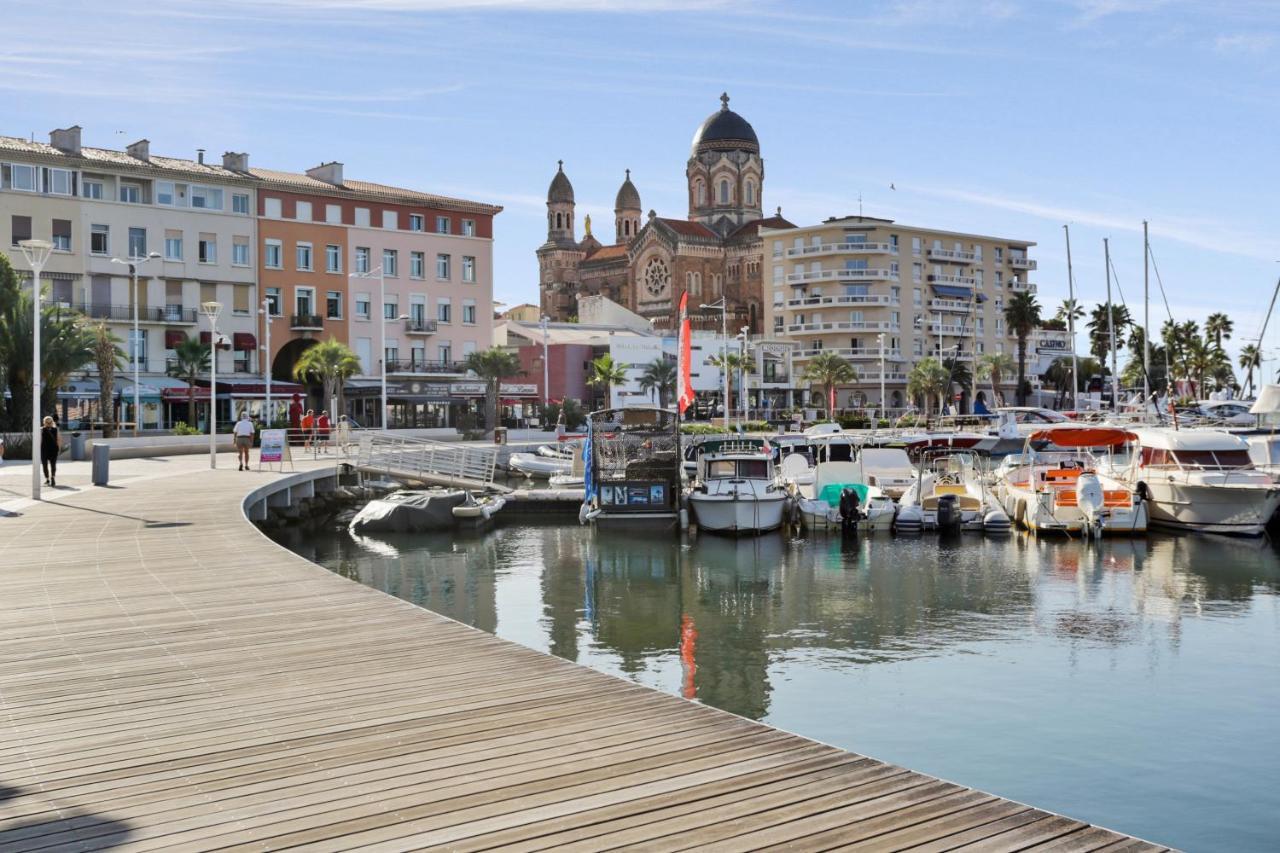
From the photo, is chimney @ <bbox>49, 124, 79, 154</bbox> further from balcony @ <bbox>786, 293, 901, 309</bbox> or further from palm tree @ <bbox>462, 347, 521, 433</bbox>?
balcony @ <bbox>786, 293, 901, 309</bbox>

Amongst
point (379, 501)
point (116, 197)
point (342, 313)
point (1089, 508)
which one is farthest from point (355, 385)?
point (1089, 508)

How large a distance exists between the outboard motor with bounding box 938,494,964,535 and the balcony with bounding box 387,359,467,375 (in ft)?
161

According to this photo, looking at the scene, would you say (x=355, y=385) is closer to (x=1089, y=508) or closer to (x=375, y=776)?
(x=1089, y=508)

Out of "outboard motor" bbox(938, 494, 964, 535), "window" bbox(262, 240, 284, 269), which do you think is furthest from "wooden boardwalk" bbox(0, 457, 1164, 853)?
"window" bbox(262, 240, 284, 269)

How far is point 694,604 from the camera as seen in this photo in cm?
2384

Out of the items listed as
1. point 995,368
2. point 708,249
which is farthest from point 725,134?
point 995,368

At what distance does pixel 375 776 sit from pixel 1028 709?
9789mm

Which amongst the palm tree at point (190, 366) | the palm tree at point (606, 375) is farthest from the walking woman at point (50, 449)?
the palm tree at point (606, 375)

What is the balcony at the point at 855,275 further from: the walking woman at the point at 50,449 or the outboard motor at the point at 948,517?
the walking woman at the point at 50,449

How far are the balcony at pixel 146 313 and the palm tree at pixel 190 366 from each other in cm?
145

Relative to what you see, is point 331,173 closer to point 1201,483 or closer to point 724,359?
→ point 724,359

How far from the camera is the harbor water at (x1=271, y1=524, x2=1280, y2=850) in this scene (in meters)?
12.5

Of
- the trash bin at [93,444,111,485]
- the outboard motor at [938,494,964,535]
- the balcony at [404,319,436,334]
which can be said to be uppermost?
the balcony at [404,319,436,334]

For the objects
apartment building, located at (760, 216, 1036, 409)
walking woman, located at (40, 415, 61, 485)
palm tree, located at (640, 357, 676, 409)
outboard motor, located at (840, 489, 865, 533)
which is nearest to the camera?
walking woman, located at (40, 415, 61, 485)
